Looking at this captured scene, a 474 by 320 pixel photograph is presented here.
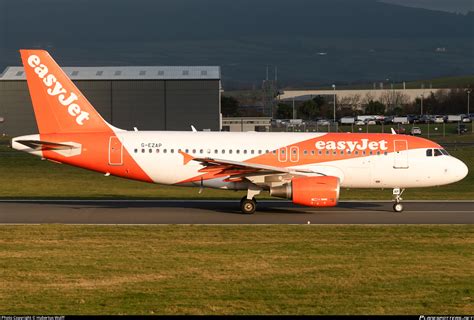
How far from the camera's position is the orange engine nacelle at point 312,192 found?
30.6 m

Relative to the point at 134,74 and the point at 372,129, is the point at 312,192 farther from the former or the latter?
the point at 372,129

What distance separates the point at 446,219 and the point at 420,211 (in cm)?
257

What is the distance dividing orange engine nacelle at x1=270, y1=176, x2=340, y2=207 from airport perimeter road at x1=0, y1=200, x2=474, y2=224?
628 mm

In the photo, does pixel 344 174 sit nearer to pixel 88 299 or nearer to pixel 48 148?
pixel 48 148

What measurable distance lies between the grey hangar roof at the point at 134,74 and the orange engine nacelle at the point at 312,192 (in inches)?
2055

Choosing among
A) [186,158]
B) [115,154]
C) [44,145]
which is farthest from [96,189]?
[186,158]

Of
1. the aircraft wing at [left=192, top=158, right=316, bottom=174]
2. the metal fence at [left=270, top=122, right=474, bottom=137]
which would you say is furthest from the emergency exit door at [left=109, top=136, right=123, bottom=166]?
the metal fence at [left=270, top=122, right=474, bottom=137]

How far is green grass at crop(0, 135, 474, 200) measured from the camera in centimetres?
4009

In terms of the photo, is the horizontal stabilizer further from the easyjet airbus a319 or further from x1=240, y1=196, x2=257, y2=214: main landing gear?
x1=240, y1=196, x2=257, y2=214: main landing gear

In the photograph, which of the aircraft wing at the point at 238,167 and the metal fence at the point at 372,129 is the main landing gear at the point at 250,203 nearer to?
the aircraft wing at the point at 238,167

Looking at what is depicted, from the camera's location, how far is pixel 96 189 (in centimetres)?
4344

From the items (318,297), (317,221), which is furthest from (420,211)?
(318,297)

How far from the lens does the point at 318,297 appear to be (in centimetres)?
1789

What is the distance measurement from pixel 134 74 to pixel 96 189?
1672 inches
